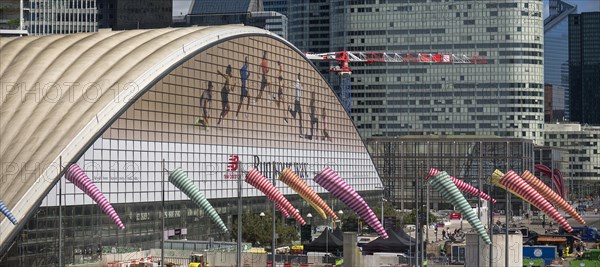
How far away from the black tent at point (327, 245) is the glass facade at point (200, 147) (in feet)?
42.4

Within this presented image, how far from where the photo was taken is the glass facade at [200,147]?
104000mm

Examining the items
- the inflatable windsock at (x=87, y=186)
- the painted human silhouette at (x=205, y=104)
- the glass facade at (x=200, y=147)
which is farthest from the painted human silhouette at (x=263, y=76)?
the inflatable windsock at (x=87, y=186)

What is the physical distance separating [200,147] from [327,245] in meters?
20.8

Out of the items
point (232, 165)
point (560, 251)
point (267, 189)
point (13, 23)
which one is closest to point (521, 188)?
point (267, 189)

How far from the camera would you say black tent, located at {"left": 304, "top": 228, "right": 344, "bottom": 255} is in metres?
110

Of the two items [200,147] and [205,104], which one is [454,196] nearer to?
[200,147]

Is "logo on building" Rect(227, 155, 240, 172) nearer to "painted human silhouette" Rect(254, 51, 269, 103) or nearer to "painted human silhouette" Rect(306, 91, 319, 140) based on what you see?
"painted human silhouette" Rect(254, 51, 269, 103)

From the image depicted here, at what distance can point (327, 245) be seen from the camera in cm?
11025

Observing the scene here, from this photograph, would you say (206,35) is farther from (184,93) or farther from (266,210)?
(266,210)

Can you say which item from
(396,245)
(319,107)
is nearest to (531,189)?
(396,245)

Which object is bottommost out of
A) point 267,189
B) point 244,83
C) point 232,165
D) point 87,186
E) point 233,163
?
point 267,189

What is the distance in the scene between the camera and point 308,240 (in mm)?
125188

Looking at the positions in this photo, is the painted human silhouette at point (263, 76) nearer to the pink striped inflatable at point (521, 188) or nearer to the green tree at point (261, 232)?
the green tree at point (261, 232)

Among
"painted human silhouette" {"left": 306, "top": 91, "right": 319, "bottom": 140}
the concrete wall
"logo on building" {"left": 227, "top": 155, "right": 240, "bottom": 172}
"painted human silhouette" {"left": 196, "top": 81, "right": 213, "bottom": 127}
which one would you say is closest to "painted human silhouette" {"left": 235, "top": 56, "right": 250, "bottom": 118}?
"logo on building" {"left": 227, "top": 155, "right": 240, "bottom": 172}
